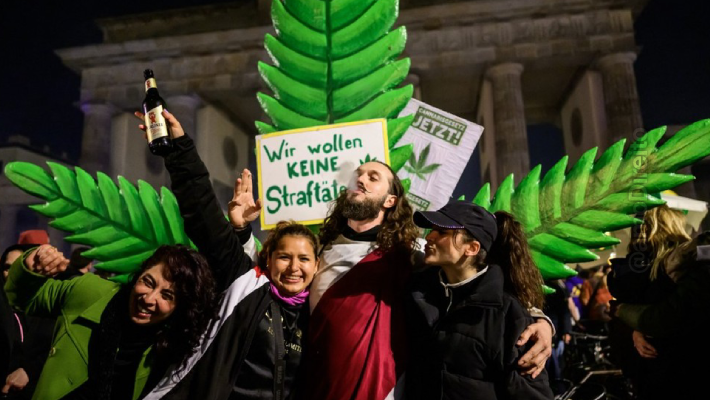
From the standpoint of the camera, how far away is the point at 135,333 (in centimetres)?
216

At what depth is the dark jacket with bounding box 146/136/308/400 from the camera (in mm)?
2041

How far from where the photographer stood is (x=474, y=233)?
7.02 feet

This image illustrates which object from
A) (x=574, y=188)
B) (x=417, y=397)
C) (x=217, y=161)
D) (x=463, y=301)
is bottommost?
(x=417, y=397)

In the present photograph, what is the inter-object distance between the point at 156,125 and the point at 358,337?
1263 mm

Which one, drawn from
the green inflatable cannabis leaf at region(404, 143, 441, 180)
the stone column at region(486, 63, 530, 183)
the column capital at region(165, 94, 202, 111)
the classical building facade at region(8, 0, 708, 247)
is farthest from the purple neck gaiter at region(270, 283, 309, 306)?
the column capital at region(165, 94, 202, 111)

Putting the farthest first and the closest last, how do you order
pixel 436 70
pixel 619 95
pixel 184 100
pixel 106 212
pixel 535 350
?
pixel 184 100 → pixel 436 70 → pixel 619 95 → pixel 106 212 → pixel 535 350

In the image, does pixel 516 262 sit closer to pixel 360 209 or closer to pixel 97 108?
pixel 360 209

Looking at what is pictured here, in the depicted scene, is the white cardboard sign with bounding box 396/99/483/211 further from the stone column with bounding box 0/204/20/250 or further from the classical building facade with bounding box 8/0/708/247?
the stone column with bounding box 0/204/20/250

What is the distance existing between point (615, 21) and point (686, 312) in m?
22.7

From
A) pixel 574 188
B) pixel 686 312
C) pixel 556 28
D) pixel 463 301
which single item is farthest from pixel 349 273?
pixel 556 28

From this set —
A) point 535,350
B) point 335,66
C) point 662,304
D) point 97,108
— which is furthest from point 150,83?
point 97,108

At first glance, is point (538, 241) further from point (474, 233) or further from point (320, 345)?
point (320, 345)

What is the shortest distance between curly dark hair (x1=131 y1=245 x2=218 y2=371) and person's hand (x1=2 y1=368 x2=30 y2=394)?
192cm

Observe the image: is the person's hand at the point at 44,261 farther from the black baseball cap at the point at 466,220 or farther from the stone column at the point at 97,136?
the stone column at the point at 97,136
